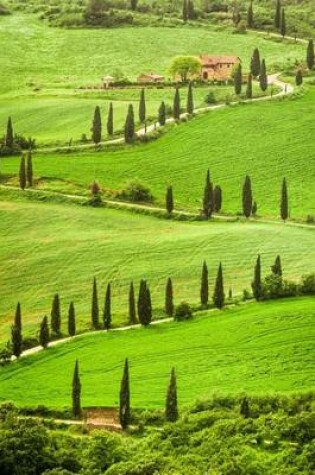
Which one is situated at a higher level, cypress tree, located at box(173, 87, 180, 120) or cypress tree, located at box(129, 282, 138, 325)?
cypress tree, located at box(173, 87, 180, 120)

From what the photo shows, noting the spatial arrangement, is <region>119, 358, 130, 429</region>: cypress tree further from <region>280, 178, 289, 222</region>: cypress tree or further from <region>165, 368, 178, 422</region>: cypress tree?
<region>280, 178, 289, 222</region>: cypress tree

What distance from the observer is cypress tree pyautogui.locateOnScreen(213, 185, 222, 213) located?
13550 centimetres

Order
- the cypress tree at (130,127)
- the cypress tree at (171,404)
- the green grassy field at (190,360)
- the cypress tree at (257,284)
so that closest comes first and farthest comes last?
the cypress tree at (171,404)
the green grassy field at (190,360)
the cypress tree at (257,284)
the cypress tree at (130,127)

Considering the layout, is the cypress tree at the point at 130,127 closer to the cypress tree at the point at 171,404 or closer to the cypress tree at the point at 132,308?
the cypress tree at the point at 132,308

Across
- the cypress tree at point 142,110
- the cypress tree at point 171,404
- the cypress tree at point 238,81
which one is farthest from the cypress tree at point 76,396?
the cypress tree at point 238,81

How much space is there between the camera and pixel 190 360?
88.9 metres

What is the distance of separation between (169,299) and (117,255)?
1743 cm

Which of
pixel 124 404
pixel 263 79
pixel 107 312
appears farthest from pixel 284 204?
pixel 263 79

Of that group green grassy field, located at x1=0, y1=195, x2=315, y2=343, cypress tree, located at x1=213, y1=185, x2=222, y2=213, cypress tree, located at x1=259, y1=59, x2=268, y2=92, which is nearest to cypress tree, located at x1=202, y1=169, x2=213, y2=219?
cypress tree, located at x1=213, y1=185, x2=222, y2=213

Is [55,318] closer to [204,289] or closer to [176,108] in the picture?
[204,289]

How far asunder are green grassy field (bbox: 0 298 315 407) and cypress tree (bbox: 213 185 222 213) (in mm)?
37235

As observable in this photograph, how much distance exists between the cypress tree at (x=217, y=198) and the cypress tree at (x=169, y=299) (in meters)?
35.5

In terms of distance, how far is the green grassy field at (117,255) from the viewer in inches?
4195

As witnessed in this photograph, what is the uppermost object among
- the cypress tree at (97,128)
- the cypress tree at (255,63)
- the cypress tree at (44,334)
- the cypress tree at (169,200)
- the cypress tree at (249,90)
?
the cypress tree at (255,63)
